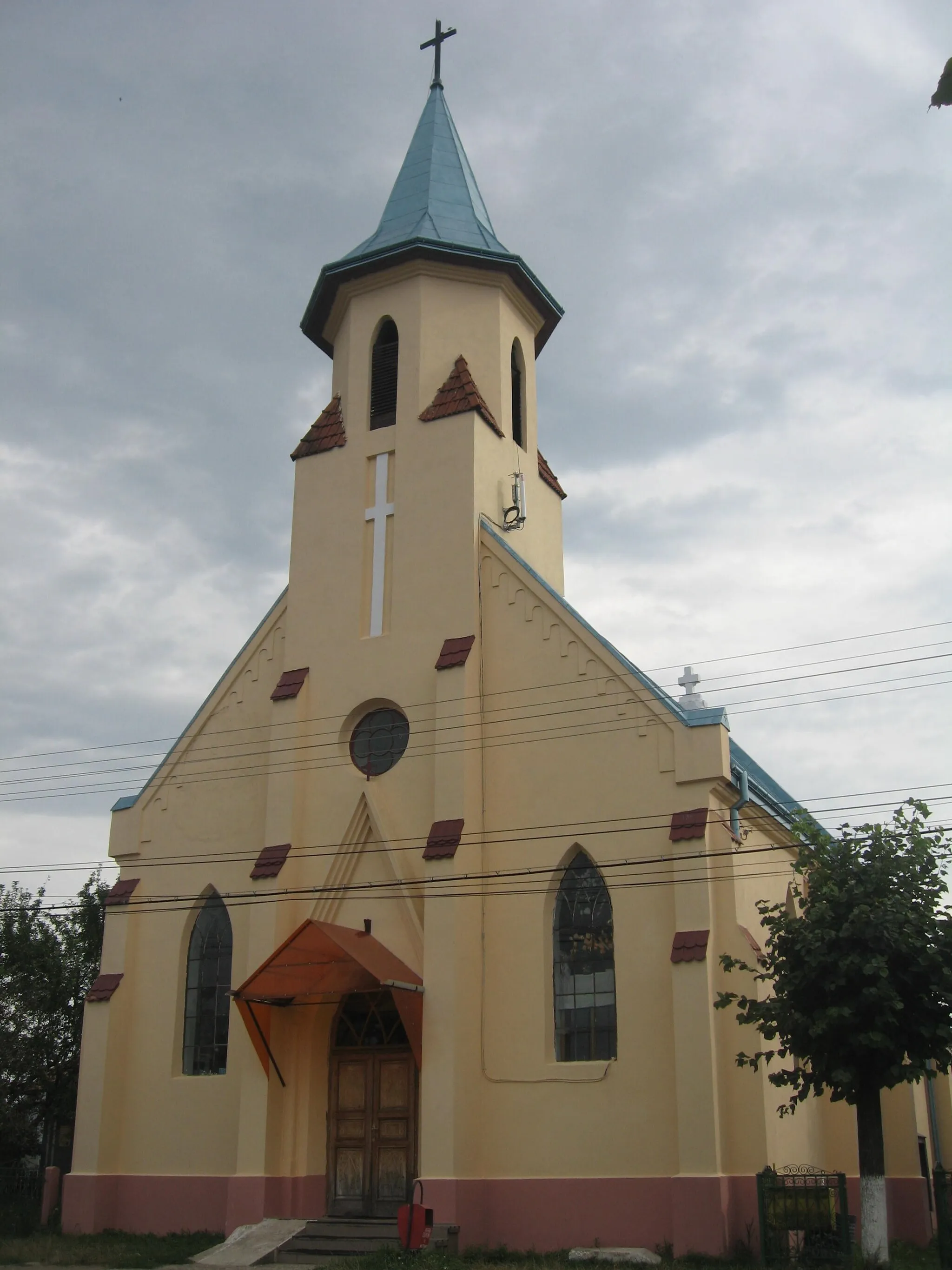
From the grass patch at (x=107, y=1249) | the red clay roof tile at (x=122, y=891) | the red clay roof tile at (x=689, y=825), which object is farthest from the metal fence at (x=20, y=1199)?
the red clay roof tile at (x=689, y=825)

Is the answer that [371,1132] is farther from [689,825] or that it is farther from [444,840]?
[689,825]

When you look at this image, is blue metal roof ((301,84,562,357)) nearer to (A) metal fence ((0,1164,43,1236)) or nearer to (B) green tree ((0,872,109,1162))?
(B) green tree ((0,872,109,1162))

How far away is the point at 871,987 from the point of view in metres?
15.0

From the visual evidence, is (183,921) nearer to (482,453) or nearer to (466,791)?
(466,791)

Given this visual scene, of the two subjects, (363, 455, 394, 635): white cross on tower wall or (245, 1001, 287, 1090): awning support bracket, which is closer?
(245, 1001, 287, 1090): awning support bracket

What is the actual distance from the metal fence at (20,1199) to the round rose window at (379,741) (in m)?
9.43

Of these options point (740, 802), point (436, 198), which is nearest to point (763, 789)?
point (740, 802)

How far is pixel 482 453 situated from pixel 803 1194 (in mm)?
12797

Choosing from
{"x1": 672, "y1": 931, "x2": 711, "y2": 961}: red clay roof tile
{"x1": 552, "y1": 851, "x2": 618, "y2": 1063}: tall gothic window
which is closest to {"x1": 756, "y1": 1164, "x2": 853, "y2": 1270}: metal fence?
{"x1": 672, "y1": 931, "x2": 711, "y2": 961}: red clay roof tile

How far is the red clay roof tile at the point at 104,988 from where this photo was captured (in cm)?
2219

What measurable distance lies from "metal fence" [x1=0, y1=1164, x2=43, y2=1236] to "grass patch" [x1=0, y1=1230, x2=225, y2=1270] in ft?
2.47

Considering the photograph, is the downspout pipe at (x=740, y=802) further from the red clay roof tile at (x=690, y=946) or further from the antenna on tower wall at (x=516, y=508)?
the antenna on tower wall at (x=516, y=508)

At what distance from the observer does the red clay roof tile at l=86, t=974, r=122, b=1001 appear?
22.2 meters

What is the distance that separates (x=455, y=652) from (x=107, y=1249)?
10.2m
